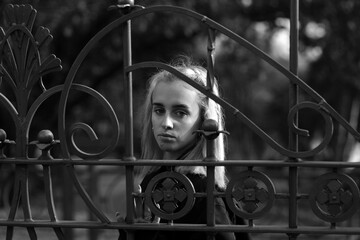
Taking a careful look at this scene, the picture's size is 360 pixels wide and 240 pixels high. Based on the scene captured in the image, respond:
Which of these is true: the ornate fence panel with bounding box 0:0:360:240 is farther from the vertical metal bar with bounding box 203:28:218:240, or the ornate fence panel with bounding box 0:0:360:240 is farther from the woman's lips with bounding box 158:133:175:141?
the woman's lips with bounding box 158:133:175:141

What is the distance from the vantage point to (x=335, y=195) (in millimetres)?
1880

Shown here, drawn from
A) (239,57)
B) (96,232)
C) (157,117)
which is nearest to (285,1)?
(239,57)

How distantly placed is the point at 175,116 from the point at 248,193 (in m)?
0.45

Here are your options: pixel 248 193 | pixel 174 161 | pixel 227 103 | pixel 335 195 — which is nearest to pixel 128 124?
pixel 174 161

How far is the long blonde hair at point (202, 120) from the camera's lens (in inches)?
89.5

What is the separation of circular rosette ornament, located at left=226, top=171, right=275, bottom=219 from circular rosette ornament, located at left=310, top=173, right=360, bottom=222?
142mm

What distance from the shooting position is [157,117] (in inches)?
88.4

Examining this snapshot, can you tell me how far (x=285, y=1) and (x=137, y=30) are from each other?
7.43ft

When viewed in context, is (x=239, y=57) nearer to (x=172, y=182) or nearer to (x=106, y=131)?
(x=106, y=131)

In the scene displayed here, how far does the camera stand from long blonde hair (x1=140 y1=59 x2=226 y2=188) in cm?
227

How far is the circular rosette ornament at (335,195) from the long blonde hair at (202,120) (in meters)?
0.42

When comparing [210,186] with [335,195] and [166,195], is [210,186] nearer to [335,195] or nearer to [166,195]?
[166,195]

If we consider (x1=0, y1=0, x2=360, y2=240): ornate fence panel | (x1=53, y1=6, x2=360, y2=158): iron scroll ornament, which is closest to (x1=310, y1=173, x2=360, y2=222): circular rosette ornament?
(x1=0, y1=0, x2=360, y2=240): ornate fence panel

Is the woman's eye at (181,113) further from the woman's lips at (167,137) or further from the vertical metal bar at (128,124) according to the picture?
the vertical metal bar at (128,124)
